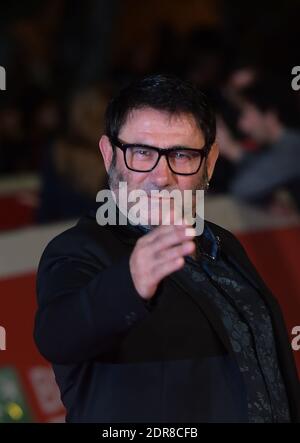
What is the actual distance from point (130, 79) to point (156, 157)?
2.50m

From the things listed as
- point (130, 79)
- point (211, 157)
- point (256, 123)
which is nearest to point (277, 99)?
point (256, 123)

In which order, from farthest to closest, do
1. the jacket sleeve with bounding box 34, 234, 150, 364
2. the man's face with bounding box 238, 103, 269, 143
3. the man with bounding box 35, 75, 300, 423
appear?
the man's face with bounding box 238, 103, 269, 143
the man with bounding box 35, 75, 300, 423
the jacket sleeve with bounding box 34, 234, 150, 364

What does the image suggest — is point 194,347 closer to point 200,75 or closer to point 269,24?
point 200,75

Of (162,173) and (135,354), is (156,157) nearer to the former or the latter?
(162,173)

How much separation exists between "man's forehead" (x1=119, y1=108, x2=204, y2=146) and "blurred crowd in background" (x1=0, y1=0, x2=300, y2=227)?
187 centimetres

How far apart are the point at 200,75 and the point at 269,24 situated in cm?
179

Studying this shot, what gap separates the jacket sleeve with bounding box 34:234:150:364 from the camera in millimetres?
1194

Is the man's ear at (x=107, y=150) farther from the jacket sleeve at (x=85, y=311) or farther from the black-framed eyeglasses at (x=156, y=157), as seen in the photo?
the jacket sleeve at (x=85, y=311)

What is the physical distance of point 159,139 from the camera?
1.35 m

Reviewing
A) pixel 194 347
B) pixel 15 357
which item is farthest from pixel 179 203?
pixel 15 357

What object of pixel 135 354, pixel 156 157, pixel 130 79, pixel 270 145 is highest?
pixel 130 79

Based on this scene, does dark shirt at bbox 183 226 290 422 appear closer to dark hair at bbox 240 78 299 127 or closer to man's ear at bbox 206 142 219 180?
man's ear at bbox 206 142 219 180

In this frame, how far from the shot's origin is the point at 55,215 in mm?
3662

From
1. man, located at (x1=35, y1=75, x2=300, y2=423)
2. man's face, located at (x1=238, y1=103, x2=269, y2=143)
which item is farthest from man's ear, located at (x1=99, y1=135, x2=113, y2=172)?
man's face, located at (x1=238, y1=103, x2=269, y2=143)
